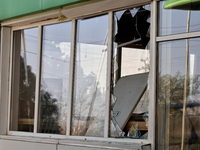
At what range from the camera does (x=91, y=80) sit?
5.12 meters

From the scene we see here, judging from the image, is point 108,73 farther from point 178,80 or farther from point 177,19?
point 177,19

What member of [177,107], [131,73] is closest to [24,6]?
[131,73]

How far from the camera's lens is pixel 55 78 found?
5602 millimetres

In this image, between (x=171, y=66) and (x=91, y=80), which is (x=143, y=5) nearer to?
(x=171, y=66)

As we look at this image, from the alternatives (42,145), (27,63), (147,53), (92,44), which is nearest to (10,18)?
(27,63)

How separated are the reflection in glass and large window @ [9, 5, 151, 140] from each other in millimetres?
262

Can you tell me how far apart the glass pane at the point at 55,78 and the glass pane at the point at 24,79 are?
0.75 feet

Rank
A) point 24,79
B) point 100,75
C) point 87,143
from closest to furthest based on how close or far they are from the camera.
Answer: point 87,143, point 100,75, point 24,79

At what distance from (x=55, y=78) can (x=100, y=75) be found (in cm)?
88

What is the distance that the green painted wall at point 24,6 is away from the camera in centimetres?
529

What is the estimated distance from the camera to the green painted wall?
529 centimetres

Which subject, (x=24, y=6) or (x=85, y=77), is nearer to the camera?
(x=85, y=77)

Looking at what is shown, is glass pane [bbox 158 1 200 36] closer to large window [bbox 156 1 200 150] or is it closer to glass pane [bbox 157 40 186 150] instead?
large window [bbox 156 1 200 150]

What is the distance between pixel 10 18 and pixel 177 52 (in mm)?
2985
